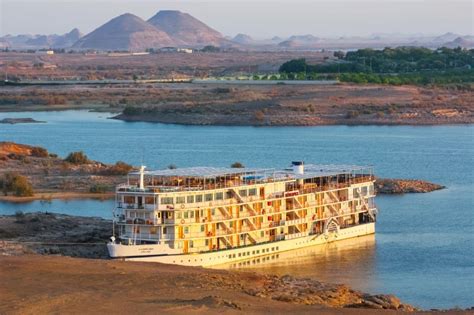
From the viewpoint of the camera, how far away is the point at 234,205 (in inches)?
1406

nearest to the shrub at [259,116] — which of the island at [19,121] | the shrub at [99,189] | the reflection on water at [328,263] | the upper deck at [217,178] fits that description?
the island at [19,121]

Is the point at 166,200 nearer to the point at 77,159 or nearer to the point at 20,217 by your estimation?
the point at 20,217

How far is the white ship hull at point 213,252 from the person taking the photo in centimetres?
3312

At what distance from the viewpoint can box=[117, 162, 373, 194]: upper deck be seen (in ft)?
113

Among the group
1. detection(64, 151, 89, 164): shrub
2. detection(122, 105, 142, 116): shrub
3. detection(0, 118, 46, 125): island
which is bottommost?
detection(0, 118, 46, 125): island

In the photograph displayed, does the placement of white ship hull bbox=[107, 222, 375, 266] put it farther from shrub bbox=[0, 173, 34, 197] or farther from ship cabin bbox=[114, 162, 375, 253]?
shrub bbox=[0, 173, 34, 197]

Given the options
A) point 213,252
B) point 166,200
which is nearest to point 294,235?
point 213,252

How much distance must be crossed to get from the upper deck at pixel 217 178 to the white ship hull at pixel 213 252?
1538 millimetres

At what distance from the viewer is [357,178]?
41094 mm

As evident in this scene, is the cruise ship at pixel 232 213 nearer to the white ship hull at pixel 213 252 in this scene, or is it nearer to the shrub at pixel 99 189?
the white ship hull at pixel 213 252

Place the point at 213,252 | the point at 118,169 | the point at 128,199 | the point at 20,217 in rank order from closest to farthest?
1. the point at 128,199
2. the point at 213,252
3. the point at 20,217
4. the point at 118,169

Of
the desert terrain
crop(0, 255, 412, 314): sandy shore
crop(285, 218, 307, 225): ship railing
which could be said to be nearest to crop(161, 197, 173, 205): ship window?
crop(0, 255, 412, 314): sandy shore

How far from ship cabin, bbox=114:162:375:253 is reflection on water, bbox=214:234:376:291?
70 centimetres

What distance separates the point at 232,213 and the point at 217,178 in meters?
1.06
